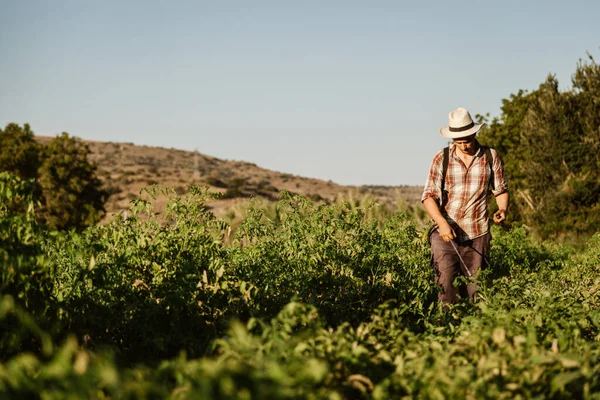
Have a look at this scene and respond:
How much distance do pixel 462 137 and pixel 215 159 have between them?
81433 mm

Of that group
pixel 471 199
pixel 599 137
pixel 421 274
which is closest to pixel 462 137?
pixel 471 199

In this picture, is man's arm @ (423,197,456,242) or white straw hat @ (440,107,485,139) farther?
white straw hat @ (440,107,485,139)

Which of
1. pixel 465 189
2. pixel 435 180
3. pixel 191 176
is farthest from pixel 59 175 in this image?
pixel 191 176

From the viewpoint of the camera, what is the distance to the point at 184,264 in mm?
5090

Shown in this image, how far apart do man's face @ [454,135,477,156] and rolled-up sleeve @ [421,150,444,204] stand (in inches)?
6.8

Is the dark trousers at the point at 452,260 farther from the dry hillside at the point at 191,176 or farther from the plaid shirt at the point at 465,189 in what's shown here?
the dry hillside at the point at 191,176

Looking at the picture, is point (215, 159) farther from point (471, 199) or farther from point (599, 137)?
point (471, 199)

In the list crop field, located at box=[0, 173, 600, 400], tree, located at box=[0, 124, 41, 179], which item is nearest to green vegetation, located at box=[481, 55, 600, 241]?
crop field, located at box=[0, 173, 600, 400]

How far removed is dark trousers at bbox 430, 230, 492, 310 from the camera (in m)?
6.17

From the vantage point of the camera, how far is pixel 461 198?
20.5ft

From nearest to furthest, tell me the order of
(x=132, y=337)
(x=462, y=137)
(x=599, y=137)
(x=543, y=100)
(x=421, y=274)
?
(x=132, y=337) < (x=462, y=137) < (x=421, y=274) < (x=599, y=137) < (x=543, y=100)

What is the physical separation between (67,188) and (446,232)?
23.9 m

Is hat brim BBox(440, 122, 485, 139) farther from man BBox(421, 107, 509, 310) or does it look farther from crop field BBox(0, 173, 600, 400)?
crop field BBox(0, 173, 600, 400)

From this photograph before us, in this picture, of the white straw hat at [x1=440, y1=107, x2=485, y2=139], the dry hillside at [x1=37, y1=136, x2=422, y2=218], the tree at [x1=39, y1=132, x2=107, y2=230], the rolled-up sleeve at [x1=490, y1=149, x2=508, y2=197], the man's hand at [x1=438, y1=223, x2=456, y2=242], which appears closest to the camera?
the man's hand at [x1=438, y1=223, x2=456, y2=242]
